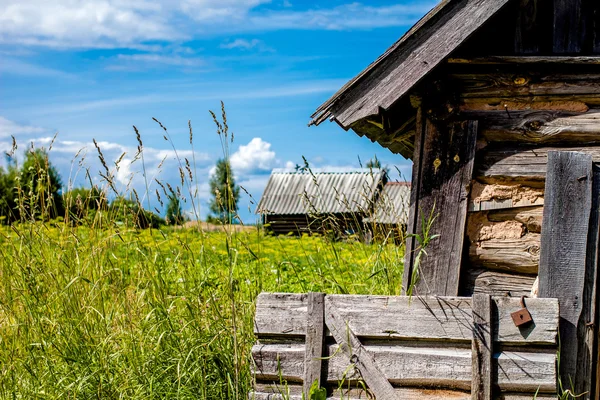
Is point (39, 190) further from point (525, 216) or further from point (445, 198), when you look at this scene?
point (525, 216)

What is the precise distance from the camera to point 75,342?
4449 millimetres

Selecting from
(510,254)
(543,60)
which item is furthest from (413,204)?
(543,60)

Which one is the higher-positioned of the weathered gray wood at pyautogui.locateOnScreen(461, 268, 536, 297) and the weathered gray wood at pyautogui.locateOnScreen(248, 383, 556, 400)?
the weathered gray wood at pyautogui.locateOnScreen(461, 268, 536, 297)

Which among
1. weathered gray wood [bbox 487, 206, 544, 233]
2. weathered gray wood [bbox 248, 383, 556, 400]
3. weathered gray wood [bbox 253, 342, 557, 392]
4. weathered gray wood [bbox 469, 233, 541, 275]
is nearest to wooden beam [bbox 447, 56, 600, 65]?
weathered gray wood [bbox 487, 206, 544, 233]

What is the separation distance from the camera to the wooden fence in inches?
163

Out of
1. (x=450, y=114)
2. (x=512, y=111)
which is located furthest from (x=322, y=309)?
(x=512, y=111)

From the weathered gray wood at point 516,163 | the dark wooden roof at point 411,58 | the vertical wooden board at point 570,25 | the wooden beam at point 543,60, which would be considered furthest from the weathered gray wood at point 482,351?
the vertical wooden board at point 570,25

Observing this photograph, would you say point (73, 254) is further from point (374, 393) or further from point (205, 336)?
point (374, 393)

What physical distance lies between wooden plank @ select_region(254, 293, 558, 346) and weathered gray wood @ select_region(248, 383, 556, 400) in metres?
0.33

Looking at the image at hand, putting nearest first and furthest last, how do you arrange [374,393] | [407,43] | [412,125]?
[374,393], [407,43], [412,125]

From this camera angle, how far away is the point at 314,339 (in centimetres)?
435

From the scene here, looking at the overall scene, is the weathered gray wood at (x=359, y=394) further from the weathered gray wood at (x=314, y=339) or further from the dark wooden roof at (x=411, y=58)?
the dark wooden roof at (x=411, y=58)

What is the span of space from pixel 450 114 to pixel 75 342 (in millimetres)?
3098

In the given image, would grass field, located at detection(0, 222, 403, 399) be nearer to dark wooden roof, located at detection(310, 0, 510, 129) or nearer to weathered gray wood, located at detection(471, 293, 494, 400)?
weathered gray wood, located at detection(471, 293, 494, 400)
